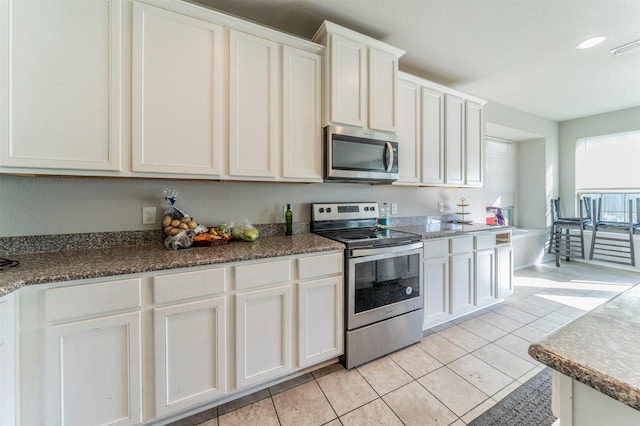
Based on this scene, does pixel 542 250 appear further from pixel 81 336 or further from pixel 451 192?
pixel 81 336

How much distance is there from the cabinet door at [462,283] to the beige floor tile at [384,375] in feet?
Answer: 3.13

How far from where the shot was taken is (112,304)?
1.23m

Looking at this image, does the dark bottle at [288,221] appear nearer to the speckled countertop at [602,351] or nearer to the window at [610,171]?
the speckled countertop at [602,351]

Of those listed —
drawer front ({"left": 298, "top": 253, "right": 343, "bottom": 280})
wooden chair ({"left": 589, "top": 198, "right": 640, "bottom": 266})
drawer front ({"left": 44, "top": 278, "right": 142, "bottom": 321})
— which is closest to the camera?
drawer front ({"left": 44, "top": 278, "right": 142, "bottom": 321})

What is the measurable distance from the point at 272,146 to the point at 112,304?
1.32 metres

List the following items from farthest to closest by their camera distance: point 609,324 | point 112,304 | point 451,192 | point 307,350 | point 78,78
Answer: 1. point 451,192
2. point 307,350
3. point 78,78
4. point 112,304
5. point 609,324

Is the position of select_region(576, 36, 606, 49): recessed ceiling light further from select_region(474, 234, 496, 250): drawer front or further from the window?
the window

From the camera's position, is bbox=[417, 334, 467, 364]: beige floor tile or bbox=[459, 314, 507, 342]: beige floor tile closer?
bbox=[417, 334, 467, 364]: beige floor tile

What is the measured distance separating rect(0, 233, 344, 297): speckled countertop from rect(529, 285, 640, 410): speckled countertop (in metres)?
1.27

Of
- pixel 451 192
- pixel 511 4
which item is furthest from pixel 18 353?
pixel 451 192

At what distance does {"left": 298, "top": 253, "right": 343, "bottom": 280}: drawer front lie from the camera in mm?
1695

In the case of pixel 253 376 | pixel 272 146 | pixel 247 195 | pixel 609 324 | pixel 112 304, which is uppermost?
pixel 272 146

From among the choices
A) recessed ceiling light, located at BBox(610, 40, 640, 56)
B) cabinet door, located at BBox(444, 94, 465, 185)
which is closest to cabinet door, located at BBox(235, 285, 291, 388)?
cabinet door, located at BBox(444, 94, 465, 185)

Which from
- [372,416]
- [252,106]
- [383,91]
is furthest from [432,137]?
[372,416]
